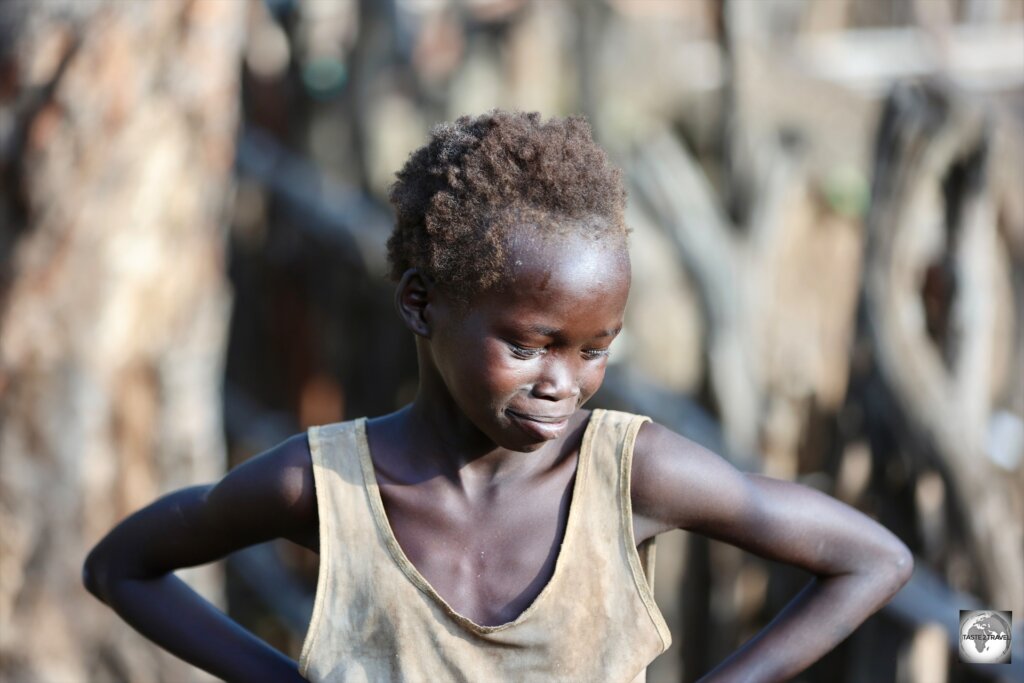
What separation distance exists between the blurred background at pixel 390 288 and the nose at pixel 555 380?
1.73 metres

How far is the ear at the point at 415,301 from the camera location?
6.20 feet

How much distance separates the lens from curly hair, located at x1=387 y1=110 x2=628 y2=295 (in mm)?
1763

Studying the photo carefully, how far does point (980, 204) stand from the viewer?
3893 millimetres

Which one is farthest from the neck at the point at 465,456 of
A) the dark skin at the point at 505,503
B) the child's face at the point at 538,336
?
the child's face at the point at 538,336

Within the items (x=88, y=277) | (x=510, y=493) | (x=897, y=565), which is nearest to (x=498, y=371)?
(x=510, y=493)

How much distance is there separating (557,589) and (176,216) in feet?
7.70

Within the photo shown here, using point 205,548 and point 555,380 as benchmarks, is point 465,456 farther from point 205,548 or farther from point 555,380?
point 205,548

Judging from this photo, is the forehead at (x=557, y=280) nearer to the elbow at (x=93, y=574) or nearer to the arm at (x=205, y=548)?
the arm at (x=205, y=548)

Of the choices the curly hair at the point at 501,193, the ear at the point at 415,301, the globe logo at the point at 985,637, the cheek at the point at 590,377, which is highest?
the curly hair at the point at 501,193

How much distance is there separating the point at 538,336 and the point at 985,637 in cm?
173

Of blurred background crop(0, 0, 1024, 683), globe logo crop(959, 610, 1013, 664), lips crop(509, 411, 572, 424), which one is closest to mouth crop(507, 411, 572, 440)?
lips crop(509, 411, 572, 424)

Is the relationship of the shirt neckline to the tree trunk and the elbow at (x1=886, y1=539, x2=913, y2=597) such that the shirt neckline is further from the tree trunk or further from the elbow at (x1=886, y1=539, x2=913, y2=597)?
the tree trunk

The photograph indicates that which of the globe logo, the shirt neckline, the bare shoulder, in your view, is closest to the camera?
the shirt neckline

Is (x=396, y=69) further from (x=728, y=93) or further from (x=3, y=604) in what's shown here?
(x=3, y=604)
